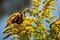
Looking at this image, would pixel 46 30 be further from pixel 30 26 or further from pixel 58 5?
pixel 58 5

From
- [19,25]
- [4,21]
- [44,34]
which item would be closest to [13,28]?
[19,25]

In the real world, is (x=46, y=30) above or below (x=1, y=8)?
below

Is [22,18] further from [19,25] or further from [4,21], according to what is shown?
[4,21]

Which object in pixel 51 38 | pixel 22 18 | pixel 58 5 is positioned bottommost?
pixel 51 38

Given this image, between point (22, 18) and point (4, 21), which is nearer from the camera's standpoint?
point (22, 18)

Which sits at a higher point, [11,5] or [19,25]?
[11,5]

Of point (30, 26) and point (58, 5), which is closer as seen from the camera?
point (30, 26)

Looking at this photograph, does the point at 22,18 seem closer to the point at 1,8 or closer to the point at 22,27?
the point at 22,27

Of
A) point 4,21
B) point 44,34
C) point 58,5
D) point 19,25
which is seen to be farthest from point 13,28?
point 58,5
